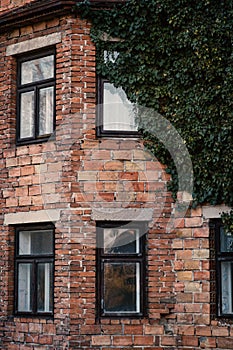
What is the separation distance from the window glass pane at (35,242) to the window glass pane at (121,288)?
3.66 feet

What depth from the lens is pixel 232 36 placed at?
38.1ft

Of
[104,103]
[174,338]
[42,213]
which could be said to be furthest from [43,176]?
[174,338]

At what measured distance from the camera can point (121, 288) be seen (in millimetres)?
12023

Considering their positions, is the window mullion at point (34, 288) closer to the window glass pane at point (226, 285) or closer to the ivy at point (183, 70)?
Answer: the ivy at point (183, 70)

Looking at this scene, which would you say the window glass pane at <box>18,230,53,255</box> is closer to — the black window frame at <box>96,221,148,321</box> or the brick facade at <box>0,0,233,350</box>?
the brick facade at <box>0,0,233,350</box>

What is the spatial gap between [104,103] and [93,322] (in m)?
3.69

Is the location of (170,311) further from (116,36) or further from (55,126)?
(116,36)

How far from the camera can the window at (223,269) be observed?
11.7m

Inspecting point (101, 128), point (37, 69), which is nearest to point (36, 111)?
point (37, 69)

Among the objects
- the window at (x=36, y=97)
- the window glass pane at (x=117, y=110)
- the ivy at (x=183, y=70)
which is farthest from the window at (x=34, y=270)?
the ivy at (x=183, y=70)

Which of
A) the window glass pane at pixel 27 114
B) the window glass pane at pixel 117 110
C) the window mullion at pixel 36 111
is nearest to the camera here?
the window glass pane at pixel 117 110

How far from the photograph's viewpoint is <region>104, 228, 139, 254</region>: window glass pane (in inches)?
Answer: 475

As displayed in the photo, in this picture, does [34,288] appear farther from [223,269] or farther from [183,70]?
[183,70]

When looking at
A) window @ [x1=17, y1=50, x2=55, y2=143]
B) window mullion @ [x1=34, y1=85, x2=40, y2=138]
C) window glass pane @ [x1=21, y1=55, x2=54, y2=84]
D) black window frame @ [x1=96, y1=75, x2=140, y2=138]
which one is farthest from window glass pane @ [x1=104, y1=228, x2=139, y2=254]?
window glass pane @ [x1=21, y1=55, x2=54, y2=84]
